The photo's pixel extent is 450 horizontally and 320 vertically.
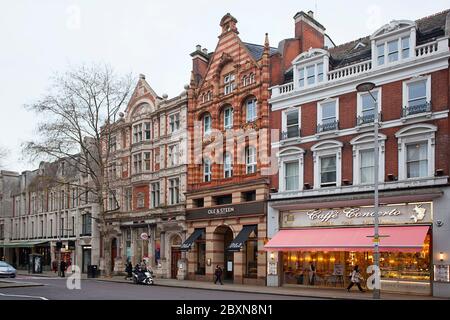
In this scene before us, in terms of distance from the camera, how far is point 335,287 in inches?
1205

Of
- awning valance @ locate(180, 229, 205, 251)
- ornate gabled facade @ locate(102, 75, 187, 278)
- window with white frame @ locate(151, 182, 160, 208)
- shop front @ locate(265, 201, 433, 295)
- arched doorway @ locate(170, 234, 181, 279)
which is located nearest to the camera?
shop front @ locate(265, 201, 433, 295)

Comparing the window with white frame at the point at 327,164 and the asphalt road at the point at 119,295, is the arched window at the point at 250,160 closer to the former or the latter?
the window with white frame at the point at 327,164

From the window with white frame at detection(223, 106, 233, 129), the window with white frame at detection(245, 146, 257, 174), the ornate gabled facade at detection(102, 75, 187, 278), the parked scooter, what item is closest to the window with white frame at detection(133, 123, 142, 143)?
the ornate gabled facade at detection(102, 75, 187, 278)

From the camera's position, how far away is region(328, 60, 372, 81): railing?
1179 inches

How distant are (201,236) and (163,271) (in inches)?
222

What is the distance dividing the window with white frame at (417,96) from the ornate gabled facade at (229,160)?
10299 mm

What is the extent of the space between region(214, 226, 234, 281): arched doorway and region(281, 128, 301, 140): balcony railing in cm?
906

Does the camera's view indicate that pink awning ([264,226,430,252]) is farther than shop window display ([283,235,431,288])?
No

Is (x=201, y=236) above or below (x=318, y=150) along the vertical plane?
below

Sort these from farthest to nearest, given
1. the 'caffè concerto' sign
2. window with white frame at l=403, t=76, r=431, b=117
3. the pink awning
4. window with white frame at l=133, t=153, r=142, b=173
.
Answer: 1. window with white frame at l=133, t=153, r=142, b=173
2. window with white frame at l=403, t=76, r=431, b=117
3. the 'caffè concerto' sign
4. the pink awning

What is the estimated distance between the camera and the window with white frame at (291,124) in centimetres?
3362

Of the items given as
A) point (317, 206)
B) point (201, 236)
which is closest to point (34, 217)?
point (201, 236)

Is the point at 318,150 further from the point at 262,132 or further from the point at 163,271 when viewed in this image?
the point at 163,271

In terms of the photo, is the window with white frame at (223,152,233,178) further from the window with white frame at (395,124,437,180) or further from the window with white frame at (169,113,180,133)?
the window with white frame at (395,124,437,180)
